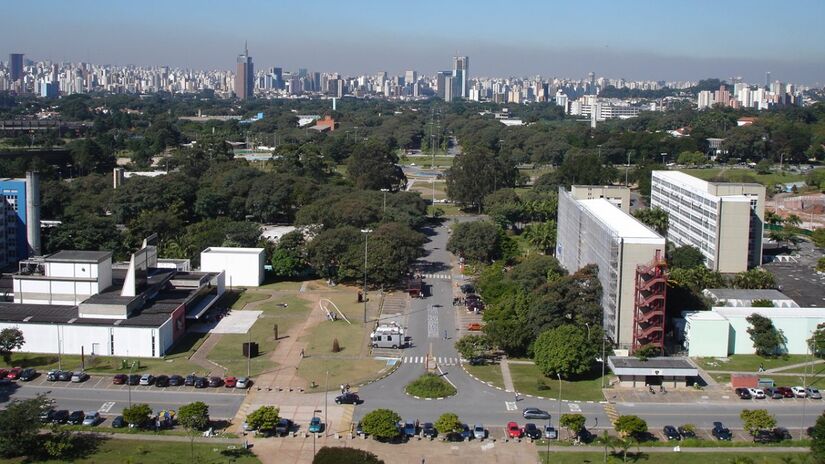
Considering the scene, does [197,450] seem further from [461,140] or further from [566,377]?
[461,140]

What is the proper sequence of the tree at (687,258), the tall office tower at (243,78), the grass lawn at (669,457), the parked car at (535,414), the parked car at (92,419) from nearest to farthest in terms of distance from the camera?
1. the grass lawn at (669,457)
2. the parked car at (92,419)
3. the parked car at (535,414)
4. the tree at (687,258)
5. the tall office tower at (243,78)

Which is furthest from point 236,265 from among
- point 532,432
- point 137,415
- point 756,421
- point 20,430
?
point 756,421

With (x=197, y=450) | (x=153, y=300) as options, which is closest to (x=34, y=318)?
(x=153, y=300)

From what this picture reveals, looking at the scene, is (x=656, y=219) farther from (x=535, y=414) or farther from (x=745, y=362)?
(x=535, y=414)

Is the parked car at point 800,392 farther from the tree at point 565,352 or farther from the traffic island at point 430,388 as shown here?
the traffic island at point 430,388

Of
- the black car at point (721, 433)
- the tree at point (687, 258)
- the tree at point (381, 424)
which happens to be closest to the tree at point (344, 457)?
the tree at point (381, 424)

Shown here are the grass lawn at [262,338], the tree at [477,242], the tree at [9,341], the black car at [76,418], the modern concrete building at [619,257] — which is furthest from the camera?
the tree at [477,242]
